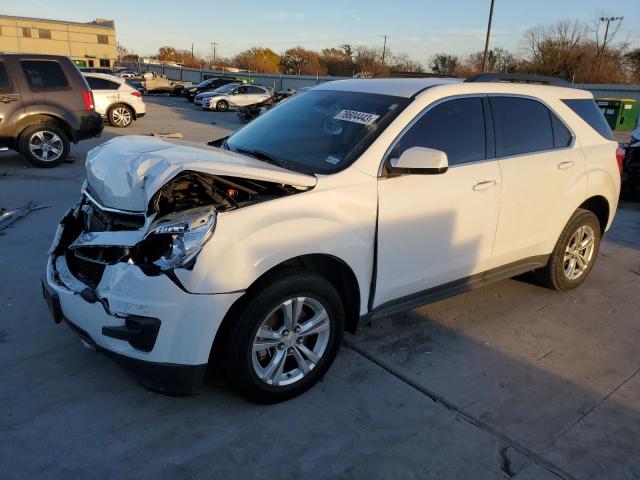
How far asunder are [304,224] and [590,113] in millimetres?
3316

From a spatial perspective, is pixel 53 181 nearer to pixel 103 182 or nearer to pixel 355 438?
pixel 103 182

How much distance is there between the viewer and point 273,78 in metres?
45.9

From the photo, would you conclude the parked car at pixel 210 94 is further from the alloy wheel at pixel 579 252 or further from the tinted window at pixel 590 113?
the alloy wheel at pixel 579 252

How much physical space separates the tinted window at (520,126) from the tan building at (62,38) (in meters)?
75.6

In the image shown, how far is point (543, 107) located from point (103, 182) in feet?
11.2

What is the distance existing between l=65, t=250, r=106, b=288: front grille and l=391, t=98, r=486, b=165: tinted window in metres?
1.88

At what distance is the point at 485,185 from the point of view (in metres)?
3.62

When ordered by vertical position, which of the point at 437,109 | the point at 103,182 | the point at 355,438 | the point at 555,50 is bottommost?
the point at 355,438

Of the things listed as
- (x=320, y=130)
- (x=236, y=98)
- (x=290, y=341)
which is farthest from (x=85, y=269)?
(x=236, y=98)

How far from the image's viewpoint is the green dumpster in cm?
2367

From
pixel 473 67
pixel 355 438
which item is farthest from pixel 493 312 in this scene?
pixel 473 67

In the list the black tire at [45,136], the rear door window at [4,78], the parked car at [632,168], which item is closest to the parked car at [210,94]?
the black tire at [45,136]

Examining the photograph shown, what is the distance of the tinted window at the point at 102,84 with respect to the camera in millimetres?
15759

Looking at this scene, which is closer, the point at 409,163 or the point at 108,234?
the point at 108,234
